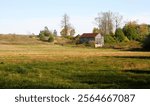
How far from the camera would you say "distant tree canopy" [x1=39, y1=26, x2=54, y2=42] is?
141m

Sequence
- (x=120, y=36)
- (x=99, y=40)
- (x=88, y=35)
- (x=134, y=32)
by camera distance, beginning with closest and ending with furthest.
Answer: (x=120, y=36) < (x=134, y=32) < (x=99, y=40) < (x=88, y=35)

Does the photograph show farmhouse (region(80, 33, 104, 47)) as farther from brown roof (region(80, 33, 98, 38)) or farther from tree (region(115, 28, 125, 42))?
tree (region(115, 28, 125, 42))

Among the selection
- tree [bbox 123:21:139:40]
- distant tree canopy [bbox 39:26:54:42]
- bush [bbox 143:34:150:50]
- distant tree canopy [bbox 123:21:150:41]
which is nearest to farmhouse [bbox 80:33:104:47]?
tree [bbox 123:21:139:40]

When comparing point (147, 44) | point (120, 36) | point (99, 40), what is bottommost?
point (99, 40)

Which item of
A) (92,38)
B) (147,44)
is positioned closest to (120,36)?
(92,38)

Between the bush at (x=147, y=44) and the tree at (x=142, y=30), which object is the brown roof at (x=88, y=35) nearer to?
the tree at (x=142, y=30)

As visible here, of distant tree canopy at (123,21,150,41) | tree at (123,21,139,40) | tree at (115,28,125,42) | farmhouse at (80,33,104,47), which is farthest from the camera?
farmhouse at (80,33,104,47)

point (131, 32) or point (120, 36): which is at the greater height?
point (131, 32)

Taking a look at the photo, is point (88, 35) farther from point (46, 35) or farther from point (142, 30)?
point (142, 30)

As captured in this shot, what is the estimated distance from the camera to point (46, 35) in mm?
157625

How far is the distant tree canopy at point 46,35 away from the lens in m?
141

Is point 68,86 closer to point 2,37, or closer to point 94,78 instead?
point 94,78

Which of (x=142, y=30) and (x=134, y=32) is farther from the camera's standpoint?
(x=142, y=30)

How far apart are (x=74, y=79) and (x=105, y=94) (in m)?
8.07
